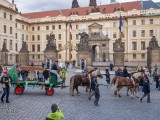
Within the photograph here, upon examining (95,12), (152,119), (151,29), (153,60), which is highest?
(95,12)

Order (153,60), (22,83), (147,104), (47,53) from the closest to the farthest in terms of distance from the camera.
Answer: (147,104)
(22,83)
(153,60)
(47,53)

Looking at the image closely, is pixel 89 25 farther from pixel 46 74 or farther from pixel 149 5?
pixel 46 74

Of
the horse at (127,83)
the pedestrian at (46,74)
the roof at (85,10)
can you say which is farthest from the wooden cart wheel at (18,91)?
the roof at (85,10)

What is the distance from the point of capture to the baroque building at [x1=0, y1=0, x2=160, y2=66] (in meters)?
61.1

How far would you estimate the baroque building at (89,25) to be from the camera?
6106 centimetres

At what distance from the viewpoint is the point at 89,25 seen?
6644 cm

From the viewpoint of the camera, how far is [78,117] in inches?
370

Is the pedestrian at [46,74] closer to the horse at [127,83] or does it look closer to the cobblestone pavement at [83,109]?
the cobblestone pavement at [83,109]

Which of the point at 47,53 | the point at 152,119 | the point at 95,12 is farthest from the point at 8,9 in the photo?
the point at 152,119

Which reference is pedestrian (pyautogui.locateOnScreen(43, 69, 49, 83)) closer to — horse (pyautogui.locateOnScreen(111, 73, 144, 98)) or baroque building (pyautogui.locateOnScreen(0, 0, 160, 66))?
horse (pyautogui.locateOnScreen(111, 73, 144, 98))

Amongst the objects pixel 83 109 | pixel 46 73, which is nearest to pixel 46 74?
pixel 46 73

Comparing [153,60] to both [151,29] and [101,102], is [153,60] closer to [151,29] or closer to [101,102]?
[101,102]

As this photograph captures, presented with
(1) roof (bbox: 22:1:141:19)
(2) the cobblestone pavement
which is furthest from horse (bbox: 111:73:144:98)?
(1) roof (bbox: 22:1:141:19)

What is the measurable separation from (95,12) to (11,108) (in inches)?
2323
